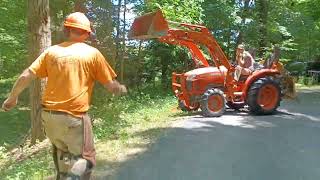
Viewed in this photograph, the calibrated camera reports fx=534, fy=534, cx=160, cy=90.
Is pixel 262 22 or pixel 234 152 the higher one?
pixel 262 22

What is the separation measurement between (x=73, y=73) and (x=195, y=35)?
9036mm

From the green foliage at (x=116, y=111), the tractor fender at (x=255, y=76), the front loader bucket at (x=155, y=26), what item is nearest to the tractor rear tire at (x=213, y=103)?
the tractor fender at (x=255, y=76)

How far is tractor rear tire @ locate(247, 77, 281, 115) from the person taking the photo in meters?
13.7

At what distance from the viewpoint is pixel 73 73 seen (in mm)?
5000

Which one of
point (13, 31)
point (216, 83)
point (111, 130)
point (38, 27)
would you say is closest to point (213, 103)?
point (216, 83)

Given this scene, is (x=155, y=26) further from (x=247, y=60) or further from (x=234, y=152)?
(x=234, y=152)

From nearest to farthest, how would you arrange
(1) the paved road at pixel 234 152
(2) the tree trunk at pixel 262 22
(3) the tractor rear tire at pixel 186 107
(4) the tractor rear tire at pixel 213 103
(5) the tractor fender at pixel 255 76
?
(1) the paved road at pixel 234 152 → (4) the tractor rear tire at pixel 213 103 → (5) the tractor fender at pixel 255 76 → (3) the tractor rear tire at pixel 186 107 → (2) the tree trunk at pixel 262 22

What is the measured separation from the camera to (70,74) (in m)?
5.00

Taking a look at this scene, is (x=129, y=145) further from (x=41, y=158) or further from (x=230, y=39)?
(x=230, y=39)

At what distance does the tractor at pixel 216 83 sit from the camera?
1348cm

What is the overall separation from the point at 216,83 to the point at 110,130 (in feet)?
13.8

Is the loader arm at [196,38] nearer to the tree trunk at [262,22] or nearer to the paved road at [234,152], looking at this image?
the paved road at [234,152]

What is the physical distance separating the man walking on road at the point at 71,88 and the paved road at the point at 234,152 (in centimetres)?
189

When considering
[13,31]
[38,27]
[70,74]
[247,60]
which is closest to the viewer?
[70,74]
